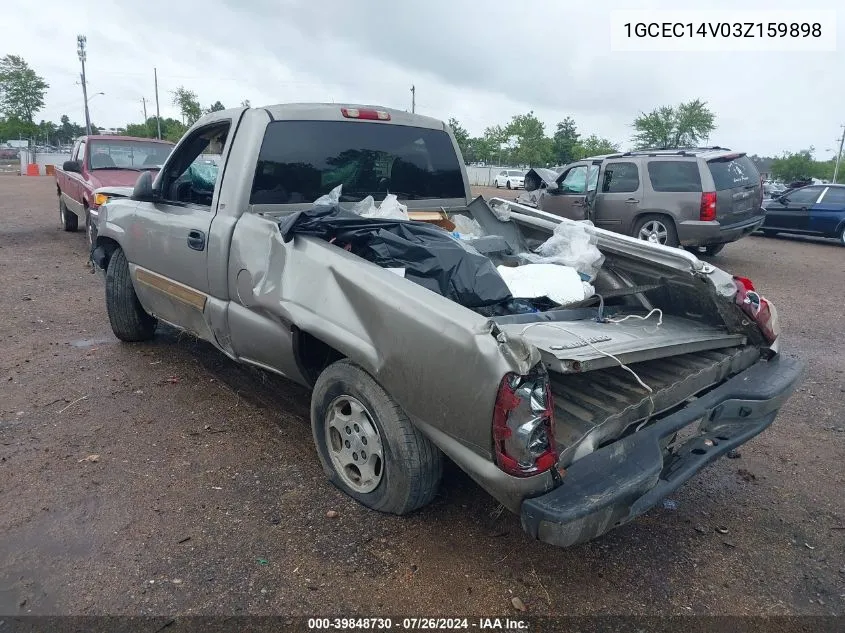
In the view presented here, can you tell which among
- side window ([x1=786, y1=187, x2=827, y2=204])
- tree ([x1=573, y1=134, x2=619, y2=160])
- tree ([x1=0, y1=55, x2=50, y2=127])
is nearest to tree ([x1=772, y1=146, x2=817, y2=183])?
tree ([x1=573, y1=134, x2=619, y2=160])

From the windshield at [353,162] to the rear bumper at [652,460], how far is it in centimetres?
235

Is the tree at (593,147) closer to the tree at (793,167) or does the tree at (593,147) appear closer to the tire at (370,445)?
the tree at (793,167)

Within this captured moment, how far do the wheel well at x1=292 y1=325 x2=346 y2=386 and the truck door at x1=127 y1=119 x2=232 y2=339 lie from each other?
917mm

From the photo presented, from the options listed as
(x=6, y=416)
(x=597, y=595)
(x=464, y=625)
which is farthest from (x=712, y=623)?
A: (x=6, y=416)

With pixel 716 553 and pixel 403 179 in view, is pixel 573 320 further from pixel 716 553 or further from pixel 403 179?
pixel 403 179

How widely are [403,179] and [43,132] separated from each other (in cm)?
7149

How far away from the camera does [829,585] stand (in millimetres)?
2533

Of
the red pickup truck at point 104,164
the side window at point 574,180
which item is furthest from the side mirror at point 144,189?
the side window at point 574,180

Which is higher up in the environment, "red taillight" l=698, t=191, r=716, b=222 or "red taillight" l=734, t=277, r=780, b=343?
"red taillight" l=698, t=191, r=716, b=222

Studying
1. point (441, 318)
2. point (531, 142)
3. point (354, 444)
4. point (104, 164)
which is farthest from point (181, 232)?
point (531, 142)

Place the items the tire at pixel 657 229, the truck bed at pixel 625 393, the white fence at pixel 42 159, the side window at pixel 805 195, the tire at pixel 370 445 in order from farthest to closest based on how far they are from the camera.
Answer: the white fence at pixel 42 159 → the side window at pixel 805 195 → the tire at pixel 657 229 → the tire at pixel 370 445 → the truck bed at pixel 625 393

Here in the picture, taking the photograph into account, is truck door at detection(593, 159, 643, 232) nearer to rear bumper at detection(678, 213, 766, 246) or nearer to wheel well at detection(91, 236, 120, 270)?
rear bumper at detection(678, 213, 766, 246)

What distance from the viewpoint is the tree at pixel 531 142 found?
57.2m

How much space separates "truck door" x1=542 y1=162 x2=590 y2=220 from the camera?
1070 centimetres
